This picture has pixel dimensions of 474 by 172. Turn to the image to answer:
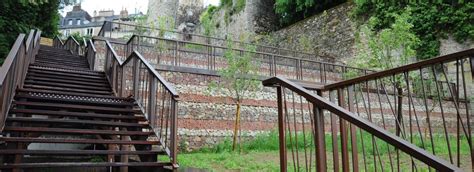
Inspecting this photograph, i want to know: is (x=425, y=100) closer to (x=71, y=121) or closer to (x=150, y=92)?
(x=150, y=92)

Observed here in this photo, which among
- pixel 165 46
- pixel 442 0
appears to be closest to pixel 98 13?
pixel 165 46

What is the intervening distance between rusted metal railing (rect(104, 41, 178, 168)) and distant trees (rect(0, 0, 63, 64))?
434cm

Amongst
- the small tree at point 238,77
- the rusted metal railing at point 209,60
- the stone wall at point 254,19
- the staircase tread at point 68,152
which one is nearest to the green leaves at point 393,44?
the rusted metal railing at point 209,60

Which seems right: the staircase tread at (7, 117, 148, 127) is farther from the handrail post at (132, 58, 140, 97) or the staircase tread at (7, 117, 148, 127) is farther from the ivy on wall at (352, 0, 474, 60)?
the ivy on wall at (352, 0, 474, 60)

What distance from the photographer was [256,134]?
30.6 feet

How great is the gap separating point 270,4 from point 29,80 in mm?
16722

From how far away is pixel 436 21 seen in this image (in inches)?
476

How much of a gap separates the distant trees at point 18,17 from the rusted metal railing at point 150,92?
4.34 meters

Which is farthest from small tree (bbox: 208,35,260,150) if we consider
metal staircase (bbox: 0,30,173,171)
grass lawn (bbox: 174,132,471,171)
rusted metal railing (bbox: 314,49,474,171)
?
metal staircase (bbox: 0,30,173,171)

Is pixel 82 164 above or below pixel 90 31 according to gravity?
below

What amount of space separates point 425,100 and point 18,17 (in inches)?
545

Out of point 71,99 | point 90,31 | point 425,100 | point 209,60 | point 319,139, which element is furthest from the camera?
point 90,31

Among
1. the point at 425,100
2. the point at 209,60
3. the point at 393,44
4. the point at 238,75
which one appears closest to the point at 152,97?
the point at 425,100

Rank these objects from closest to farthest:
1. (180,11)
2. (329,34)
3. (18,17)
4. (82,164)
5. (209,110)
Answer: (82,164) → (209,110) → (18,17) → (329,34) → (180,11)
